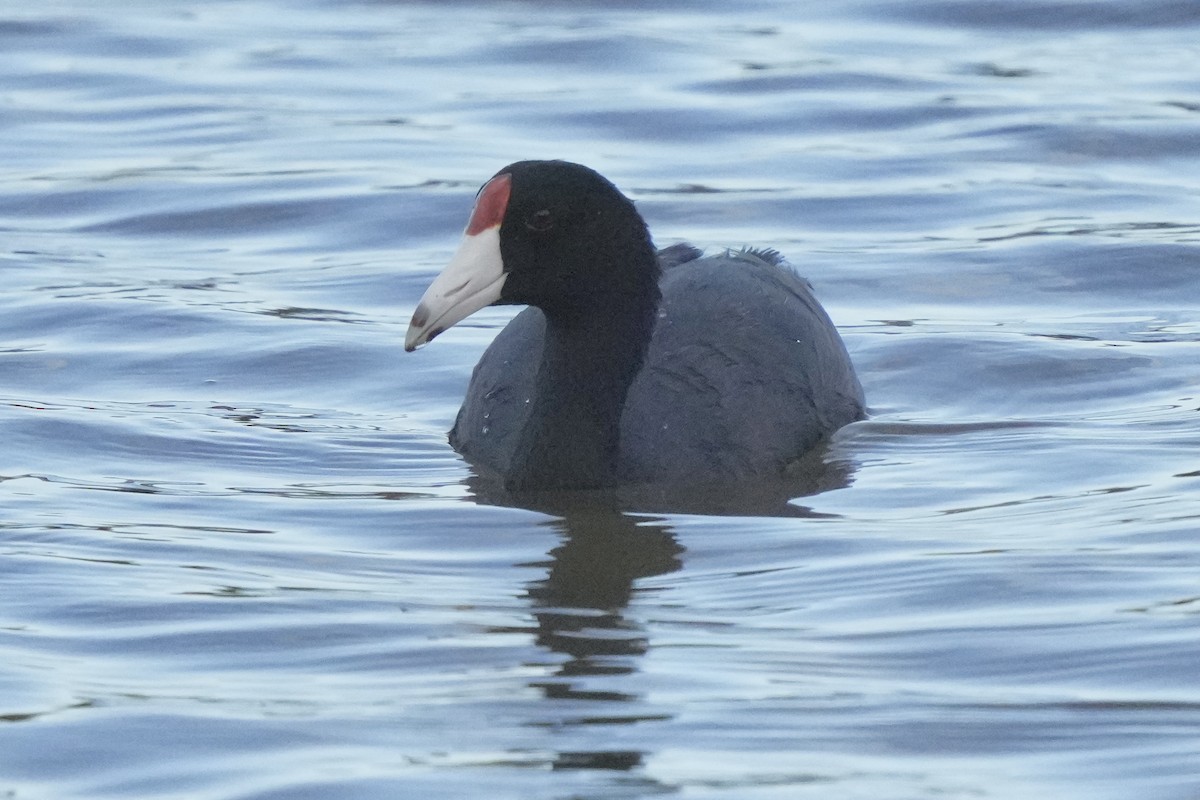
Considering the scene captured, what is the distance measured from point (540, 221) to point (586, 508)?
0.78 m

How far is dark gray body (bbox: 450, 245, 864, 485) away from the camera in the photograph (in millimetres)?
6453

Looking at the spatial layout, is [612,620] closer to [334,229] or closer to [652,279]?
[652,279]

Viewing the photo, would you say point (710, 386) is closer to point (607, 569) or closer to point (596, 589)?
point (607, 569)

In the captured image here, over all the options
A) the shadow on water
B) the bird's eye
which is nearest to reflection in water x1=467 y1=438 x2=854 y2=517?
the shadow on water

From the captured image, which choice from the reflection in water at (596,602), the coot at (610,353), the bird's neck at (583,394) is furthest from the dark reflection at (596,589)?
the coot at (610,353)

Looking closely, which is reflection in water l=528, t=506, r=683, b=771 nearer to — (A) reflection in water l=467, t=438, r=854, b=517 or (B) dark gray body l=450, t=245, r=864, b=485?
(A) reflection in water l=467, t=438, r=854, b=517

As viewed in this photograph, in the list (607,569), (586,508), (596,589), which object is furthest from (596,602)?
(586,508)

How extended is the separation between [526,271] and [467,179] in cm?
487

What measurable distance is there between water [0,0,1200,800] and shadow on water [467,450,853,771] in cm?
2

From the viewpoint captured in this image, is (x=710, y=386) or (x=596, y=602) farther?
(x=710, y=386)

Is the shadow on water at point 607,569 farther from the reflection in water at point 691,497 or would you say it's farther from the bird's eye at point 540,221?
the bird's eye at point 540,221

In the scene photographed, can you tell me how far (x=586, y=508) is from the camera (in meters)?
6.24

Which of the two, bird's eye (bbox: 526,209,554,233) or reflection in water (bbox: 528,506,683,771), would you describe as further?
bird's eye (bbox: 526,209,554,233)

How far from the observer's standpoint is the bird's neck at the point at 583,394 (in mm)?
6371
